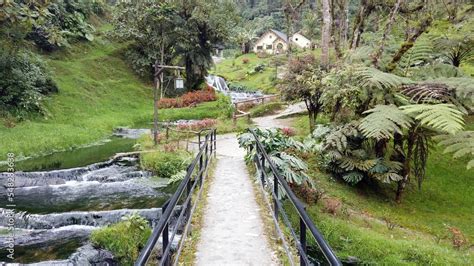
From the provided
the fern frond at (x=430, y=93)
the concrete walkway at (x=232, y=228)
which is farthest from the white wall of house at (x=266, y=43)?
the concrete walkway at (x=232, y=228)

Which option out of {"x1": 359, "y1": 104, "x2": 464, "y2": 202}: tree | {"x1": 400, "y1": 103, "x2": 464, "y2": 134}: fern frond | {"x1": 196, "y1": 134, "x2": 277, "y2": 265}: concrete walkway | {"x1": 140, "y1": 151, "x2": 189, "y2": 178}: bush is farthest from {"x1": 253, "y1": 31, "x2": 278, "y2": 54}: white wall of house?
{"x1": 400, "y1": 103, "x2": 464, "y2": 134}: fern frond

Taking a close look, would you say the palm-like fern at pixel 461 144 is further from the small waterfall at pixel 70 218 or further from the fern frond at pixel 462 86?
the small waterfall at pixel 70 218

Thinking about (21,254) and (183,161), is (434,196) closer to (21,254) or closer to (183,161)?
(183,161)

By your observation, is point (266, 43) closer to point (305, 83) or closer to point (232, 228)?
point (305, 83)

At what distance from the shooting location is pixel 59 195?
11844 mm

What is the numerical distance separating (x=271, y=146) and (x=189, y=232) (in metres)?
4.80

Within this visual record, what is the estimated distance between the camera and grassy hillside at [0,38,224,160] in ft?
60.8

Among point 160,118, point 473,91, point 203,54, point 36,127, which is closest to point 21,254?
point 473,91

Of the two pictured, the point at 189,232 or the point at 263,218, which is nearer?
the point at 189,232

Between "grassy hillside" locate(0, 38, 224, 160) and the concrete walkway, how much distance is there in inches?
449

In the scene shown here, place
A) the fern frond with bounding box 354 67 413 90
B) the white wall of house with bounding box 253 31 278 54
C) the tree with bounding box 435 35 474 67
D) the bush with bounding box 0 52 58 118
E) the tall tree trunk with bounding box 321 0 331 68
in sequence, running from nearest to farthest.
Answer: the fern frond with bounding box 354 67 413 90, the tree with bounding box 435 35 474 67, the tall tree trunk with bounding box 321 0 331 68, the bush with bounding box 0 52 58 118, the white wall of house with bounding box 253 31 278 54

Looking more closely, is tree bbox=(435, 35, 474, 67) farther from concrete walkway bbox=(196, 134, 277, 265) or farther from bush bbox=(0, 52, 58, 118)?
bush bbox=(0, 52, 58, 118)

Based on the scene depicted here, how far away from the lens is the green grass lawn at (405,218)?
796cm

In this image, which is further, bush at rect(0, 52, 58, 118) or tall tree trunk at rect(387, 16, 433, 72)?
bush at rect(0, 52, 58, 118)
